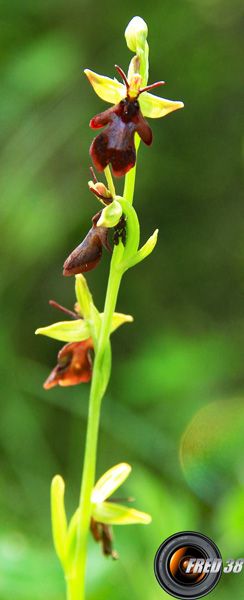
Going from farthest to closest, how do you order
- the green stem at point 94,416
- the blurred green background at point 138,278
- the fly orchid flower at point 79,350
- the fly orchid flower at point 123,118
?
the blurred green background at point 138,278
the fly orchid flower at point 79,350
the green stem at point 94,416
the fly orchid flower at point 123,118

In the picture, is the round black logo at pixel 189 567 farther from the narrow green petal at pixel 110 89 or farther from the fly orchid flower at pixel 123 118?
the narrow green petal at pixel 110 89

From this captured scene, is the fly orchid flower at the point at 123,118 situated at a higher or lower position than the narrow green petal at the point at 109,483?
higher

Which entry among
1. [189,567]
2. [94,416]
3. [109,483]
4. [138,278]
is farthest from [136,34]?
[138,278]

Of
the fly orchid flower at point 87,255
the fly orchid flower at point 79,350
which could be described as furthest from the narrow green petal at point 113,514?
the fly orchid flower at point 87,255

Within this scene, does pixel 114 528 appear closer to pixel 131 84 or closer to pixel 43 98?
pixel 131 84

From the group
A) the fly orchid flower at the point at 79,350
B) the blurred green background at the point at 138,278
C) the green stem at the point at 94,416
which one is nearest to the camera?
the green stem at the point at 94,416

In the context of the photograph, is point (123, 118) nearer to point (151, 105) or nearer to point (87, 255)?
point (151, 105)

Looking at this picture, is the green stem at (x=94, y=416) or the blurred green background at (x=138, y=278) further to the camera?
the blurred green background at (x=138, y=278)

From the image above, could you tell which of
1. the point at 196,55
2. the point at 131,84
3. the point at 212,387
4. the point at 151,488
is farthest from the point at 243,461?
the point at 196,55

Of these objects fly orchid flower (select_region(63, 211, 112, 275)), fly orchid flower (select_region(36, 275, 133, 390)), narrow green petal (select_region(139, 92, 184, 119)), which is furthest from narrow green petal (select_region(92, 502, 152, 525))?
narrow green petal (select_region(139, 92, 184, 119))
